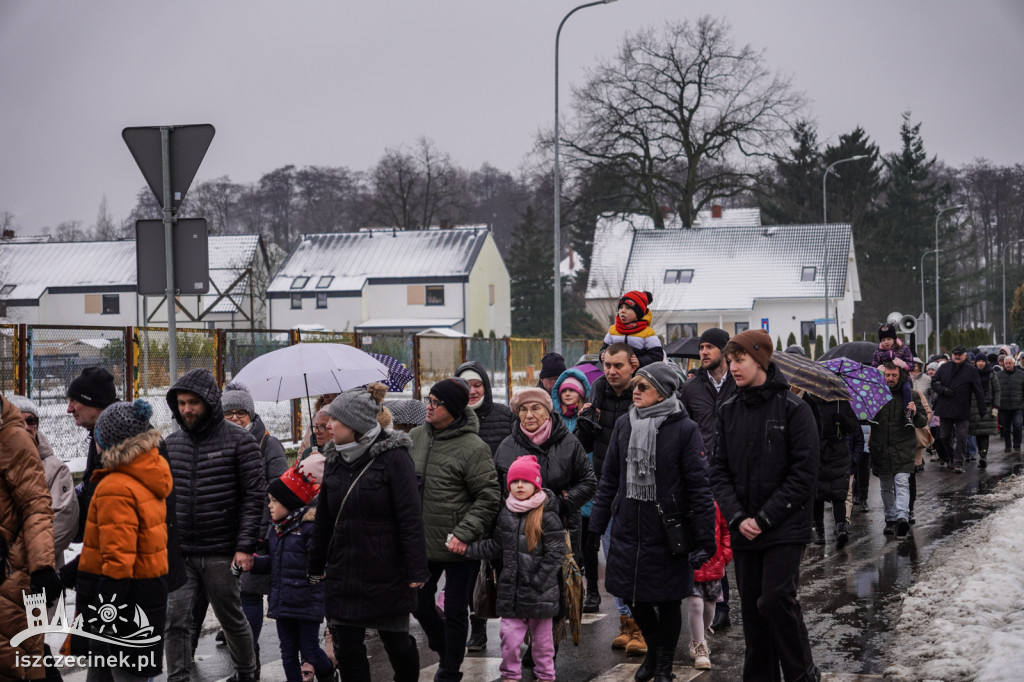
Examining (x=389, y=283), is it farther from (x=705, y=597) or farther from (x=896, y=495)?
(x=705, y=597)

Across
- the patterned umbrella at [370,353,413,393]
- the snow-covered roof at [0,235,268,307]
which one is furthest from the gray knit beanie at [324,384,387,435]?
the snow-covered roof at [0,235,268,307]

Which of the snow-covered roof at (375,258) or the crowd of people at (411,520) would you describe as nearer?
the crowd of people at (411,520)

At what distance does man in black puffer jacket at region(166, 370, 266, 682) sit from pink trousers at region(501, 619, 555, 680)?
1519mm

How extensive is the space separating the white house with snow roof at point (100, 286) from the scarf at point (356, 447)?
6019cm

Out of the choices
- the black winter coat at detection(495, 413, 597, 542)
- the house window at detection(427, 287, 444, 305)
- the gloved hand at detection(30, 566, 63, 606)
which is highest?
the house window at detection(427, 287, 444, 305)

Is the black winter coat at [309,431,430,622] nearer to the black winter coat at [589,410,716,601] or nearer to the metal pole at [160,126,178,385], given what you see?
the black winter coat at [589,410,716,601]

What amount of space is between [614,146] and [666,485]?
4290cm

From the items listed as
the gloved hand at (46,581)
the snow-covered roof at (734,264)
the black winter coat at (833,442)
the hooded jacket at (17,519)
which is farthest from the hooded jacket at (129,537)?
the snow-covered roof at (734,264)

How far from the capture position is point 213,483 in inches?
260

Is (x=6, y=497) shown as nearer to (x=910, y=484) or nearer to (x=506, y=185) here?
(x=910, y=484)

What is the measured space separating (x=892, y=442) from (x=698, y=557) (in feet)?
21.4

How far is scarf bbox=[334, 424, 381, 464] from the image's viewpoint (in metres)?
5.72

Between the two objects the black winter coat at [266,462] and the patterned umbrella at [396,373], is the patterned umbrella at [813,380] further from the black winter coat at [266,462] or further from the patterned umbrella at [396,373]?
the black winter coat at [266,462]

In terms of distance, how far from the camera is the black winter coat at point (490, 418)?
8117mm
